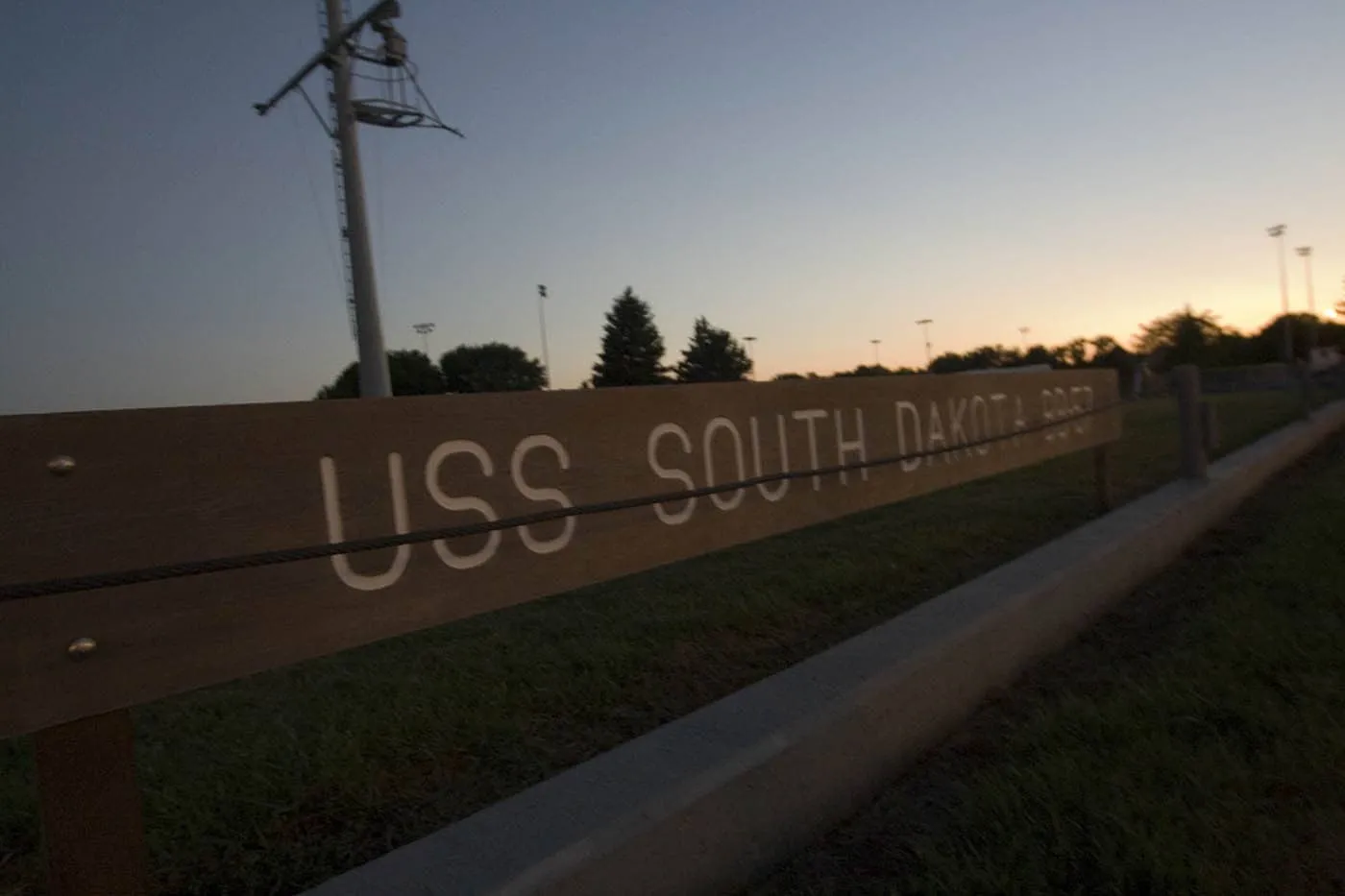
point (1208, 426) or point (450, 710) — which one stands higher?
point (1208, 426)

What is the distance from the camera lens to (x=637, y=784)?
96.7 inches

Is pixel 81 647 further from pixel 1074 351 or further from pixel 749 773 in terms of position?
pixel 1074 351

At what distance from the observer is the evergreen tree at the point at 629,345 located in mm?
51156

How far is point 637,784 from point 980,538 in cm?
487

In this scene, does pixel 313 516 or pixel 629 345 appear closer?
pixel 313 516

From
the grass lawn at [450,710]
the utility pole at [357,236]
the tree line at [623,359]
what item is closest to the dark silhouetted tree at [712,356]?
the tree line at [623,359]

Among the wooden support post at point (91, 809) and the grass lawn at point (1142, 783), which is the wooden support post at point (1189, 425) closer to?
the grass lawn at point (1142, 783)

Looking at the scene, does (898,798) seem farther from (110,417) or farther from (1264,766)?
(110,417)

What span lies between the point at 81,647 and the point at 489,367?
45637 mm

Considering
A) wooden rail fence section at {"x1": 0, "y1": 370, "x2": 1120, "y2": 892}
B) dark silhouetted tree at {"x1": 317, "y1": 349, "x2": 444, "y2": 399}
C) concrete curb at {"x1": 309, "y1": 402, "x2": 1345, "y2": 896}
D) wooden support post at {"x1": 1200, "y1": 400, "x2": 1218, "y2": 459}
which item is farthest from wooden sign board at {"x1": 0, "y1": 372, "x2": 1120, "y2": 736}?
dark silhouetted tree at {"x1": 317, "y1": 349, "x2": 444, "y2": 399}

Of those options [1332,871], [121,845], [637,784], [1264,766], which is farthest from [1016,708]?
[121,845]

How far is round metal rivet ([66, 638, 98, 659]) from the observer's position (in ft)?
6.02

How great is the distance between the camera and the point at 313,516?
2.26 metres

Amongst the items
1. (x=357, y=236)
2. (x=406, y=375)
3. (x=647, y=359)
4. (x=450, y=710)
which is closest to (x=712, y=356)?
(x=647, y=359)
